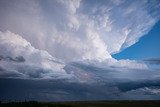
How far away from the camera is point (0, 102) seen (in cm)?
19400

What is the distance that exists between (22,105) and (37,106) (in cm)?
1283

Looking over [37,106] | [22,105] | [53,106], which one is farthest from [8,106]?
[53,106]

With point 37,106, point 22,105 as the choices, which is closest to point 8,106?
point 22,105

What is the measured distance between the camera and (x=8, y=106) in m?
183

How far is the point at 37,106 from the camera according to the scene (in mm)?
185375

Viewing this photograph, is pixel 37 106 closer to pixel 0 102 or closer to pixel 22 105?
pixel 22 105

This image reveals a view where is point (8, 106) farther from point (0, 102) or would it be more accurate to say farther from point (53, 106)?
point (53, 106)

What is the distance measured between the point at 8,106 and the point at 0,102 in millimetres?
14787

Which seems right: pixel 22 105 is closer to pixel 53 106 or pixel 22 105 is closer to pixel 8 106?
pixel 8 106

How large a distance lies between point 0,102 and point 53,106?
4628 cm

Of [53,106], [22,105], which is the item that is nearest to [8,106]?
[22,105]

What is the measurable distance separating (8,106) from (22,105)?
432 inches

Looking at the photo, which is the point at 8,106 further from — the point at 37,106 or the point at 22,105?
the point at 37,106

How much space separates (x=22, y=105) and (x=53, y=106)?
1002 inches
